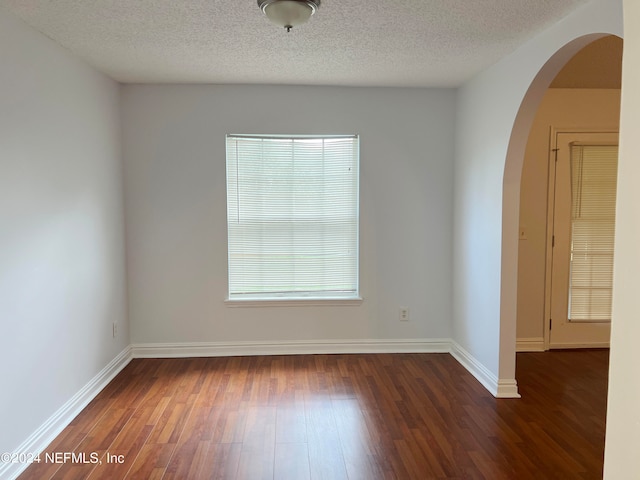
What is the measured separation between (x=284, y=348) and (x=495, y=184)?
7.53ft

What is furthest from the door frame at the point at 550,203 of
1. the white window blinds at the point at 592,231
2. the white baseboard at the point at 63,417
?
the white baseboard at the point at 63,417

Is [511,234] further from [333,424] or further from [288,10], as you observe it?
[288,10]

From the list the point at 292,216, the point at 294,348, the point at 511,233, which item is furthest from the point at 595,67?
the point at 294,348

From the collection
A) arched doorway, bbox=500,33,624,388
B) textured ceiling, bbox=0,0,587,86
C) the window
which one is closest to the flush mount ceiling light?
textured ceiling, bbox=0,0,587,86

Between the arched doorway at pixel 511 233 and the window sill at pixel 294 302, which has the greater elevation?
the arched doorway at pixel 511 233

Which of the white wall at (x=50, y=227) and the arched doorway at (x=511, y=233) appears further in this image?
the arched doorway at (x=511, y=233)

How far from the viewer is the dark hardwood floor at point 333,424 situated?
2174 mm

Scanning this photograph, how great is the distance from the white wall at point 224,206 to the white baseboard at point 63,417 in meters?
0.51

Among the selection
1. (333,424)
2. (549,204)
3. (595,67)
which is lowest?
(333,424)

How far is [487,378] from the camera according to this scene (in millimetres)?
3145

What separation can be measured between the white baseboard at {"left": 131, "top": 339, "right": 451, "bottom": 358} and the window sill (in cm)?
35

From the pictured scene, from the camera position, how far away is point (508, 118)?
9.34 feet

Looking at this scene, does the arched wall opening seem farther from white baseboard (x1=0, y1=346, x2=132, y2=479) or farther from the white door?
white baseboard (x1=0, y1=346, x2=132, y2=479)

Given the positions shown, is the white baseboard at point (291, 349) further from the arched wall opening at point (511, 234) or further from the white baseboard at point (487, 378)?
the arched wall opening at point (511, 234)
